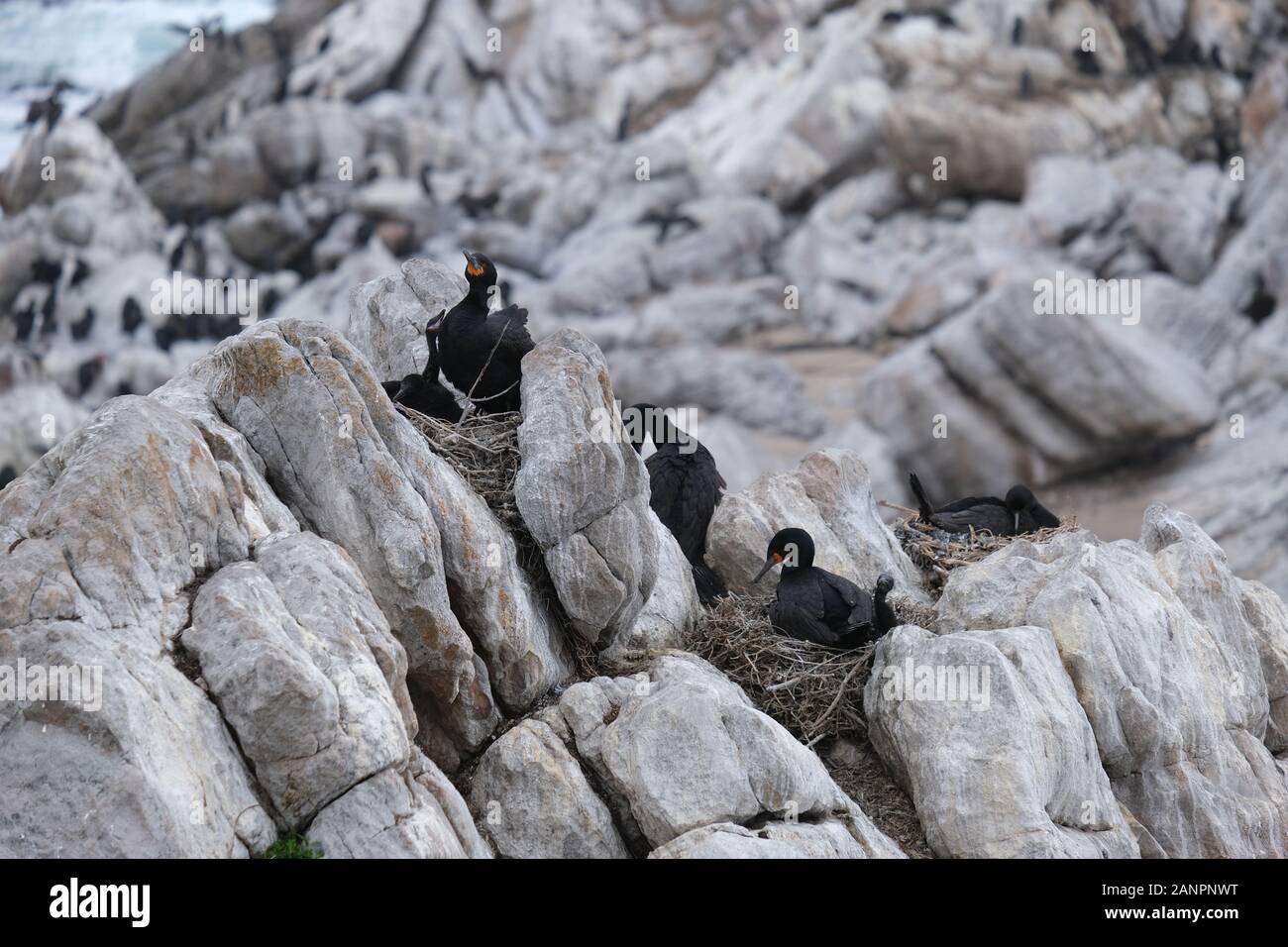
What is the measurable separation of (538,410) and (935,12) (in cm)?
5240

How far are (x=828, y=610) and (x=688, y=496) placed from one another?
2885mm

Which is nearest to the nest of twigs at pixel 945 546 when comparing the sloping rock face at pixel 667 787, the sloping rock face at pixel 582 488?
the sloping rock face at pixel 582 488

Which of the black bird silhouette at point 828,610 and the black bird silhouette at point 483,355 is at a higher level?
the black bird silhouette at point 483,355

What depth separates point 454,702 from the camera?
10.1 m

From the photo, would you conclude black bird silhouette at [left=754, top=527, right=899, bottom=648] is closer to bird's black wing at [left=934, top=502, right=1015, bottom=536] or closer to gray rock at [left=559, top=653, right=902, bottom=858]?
gray rock at [left=559, top=653, right=902, bottom=858]

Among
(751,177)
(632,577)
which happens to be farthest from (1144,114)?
(632,577)

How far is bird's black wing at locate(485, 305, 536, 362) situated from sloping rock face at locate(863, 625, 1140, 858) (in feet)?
12.4

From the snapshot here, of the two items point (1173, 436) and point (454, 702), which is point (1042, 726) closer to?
point (454, 702)

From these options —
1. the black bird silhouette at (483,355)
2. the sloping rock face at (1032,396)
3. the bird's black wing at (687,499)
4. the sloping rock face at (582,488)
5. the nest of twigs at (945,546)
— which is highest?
the black bird silhouette at (483,355)

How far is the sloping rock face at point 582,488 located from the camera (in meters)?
10.9

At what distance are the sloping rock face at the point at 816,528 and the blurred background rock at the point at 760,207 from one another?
21.2 m

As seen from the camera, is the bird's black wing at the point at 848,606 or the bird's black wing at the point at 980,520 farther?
the bird's black wing at the point at 980,520

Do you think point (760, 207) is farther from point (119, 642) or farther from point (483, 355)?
point (119, 642)

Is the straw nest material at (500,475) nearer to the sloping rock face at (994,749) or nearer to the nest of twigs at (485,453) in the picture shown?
the nest of twigs at (485,453)
